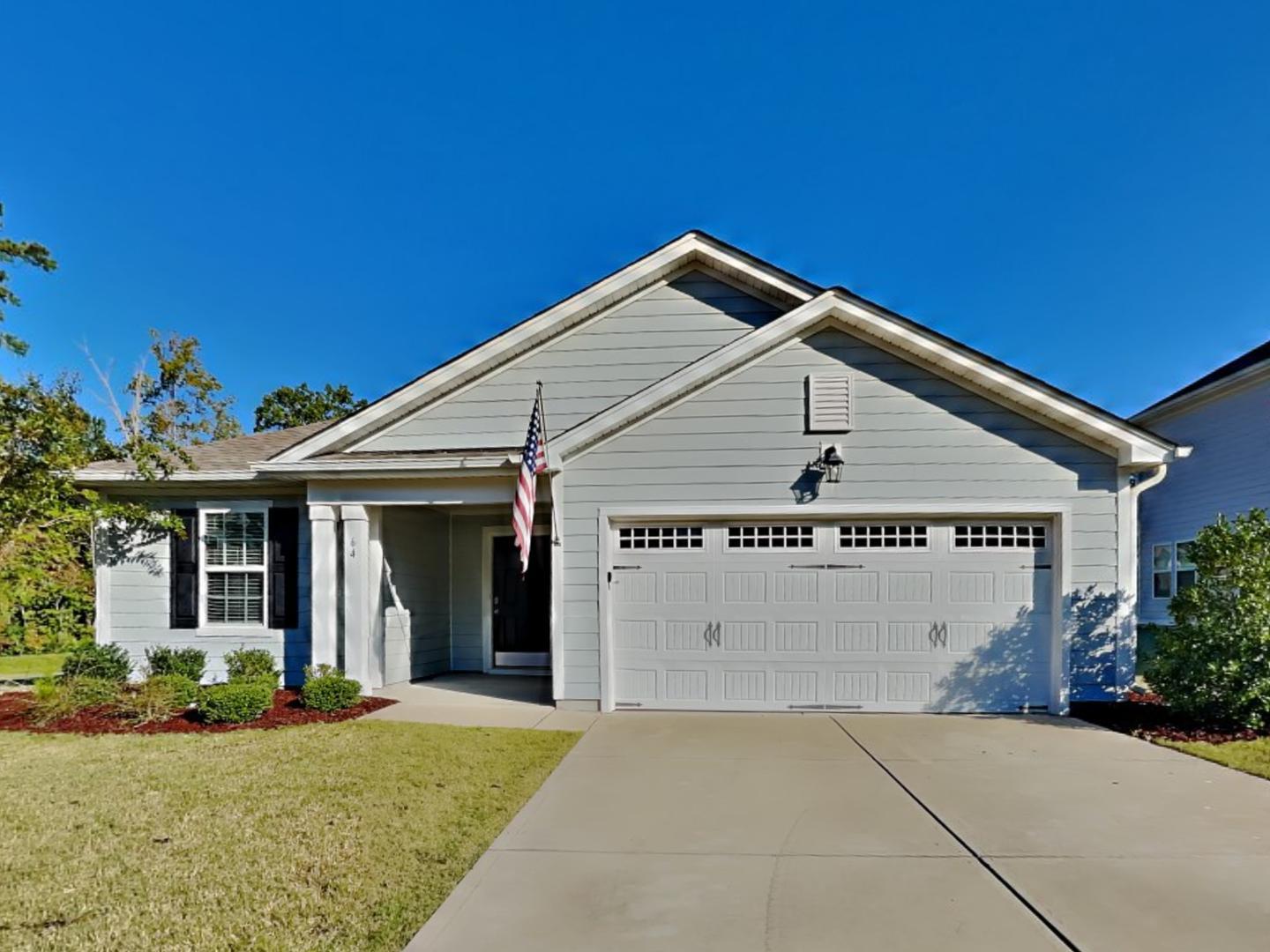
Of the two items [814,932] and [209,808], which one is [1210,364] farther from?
[209,808]

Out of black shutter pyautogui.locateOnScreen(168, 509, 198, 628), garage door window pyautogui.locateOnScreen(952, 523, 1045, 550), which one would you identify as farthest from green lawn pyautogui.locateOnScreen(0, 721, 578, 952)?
garage door window pyautogui.locateOnScreen(952, 523, 1045, 550)

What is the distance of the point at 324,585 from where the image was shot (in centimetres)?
879

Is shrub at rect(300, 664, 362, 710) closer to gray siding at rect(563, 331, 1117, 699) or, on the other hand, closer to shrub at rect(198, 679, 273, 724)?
shrub at rect(198, 679, 273, 724)

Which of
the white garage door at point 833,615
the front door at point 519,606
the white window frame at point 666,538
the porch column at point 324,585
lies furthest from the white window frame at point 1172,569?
the porch column at point 324,585

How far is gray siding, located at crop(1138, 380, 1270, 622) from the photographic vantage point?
11602mm

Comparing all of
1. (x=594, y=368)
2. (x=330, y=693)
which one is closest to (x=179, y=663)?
(x=330, y=693)

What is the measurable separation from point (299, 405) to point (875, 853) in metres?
40.8

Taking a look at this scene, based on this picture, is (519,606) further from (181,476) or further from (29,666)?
(29,666)

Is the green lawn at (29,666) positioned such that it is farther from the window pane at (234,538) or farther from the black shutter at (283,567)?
the black shutter at (283,567)

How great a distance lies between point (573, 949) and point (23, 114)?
18.6 m

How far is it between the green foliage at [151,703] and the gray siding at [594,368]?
154 inches

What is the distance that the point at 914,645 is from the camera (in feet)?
25.6

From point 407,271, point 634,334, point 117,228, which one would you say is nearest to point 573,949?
point 634,334

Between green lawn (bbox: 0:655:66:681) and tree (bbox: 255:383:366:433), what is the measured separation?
25587 millimetres
